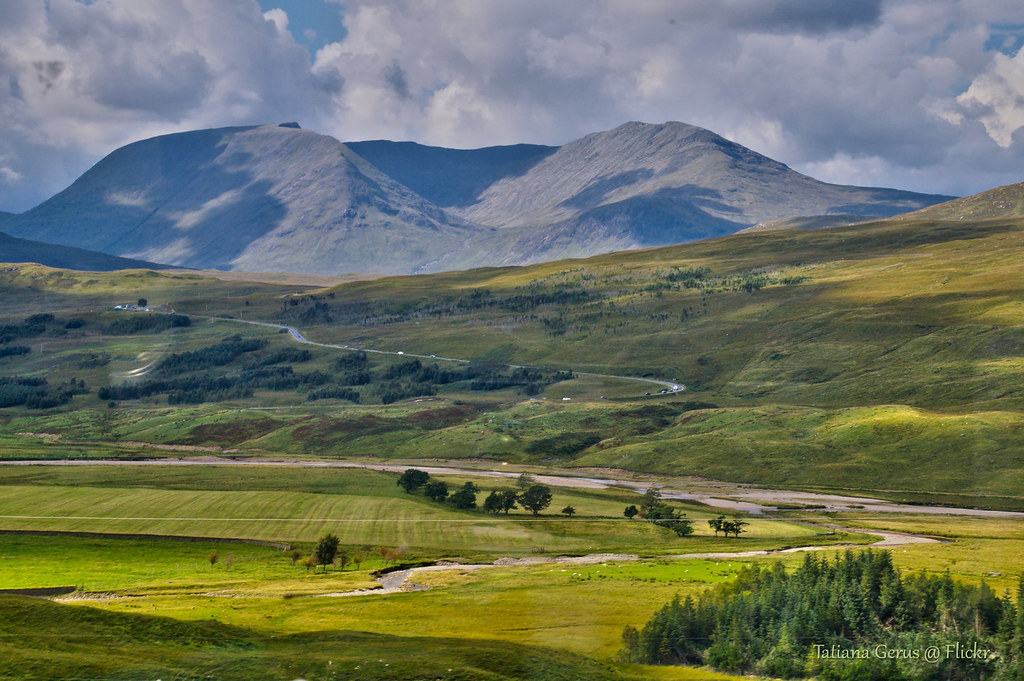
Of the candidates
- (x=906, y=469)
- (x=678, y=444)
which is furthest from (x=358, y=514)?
(x=906, y=469)

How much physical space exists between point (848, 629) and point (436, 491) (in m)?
97.9

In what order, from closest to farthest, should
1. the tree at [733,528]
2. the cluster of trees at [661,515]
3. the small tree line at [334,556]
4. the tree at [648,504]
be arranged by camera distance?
the small tree line at [334,556] < the tree at [733,528] < the cluster of trees at [661,515] < the tree at [648,504]

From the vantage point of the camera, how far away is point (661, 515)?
13312 cm

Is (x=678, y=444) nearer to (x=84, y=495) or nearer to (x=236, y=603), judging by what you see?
(x=84, y=495)

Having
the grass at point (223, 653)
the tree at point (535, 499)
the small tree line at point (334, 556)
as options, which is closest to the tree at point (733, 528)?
the tree at point (535, 499)

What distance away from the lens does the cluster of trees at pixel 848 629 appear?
50.6 meters

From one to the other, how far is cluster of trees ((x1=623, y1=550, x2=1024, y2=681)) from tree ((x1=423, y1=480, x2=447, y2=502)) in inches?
3464

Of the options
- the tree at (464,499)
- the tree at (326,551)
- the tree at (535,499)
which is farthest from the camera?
the tree at (464,499)

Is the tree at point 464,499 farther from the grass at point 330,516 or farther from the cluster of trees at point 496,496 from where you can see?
the grass at point 330,516

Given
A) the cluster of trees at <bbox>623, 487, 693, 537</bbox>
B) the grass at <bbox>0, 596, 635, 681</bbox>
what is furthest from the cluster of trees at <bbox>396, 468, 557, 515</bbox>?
the grass at <bbox>0, 596, 635, 681</bbox>

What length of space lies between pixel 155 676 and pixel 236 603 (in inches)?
1267

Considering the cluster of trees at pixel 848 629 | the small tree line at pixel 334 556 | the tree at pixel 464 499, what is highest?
the cluster of trees at pixel 848 629

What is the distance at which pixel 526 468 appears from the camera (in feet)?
630

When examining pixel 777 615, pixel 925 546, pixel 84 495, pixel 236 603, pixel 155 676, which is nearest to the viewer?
pixel 155 676
